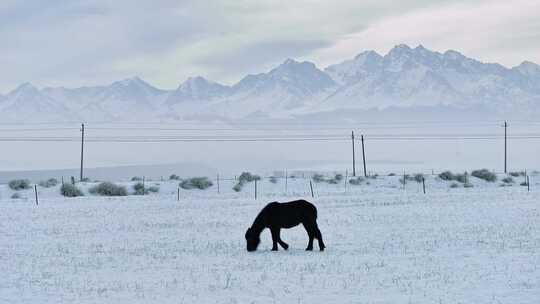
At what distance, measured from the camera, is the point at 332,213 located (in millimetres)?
35062

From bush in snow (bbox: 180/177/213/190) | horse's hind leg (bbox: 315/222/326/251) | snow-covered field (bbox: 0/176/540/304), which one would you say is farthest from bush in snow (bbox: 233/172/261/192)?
horse's hind leg (bbox: 315/222/326/251)

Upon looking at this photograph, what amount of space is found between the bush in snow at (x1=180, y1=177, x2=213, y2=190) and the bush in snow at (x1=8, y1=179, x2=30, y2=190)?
1236cm

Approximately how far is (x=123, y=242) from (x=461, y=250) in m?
10.2

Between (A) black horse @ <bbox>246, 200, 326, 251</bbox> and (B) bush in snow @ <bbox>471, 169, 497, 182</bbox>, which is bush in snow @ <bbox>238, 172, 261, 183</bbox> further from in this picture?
(A) black horse @ <bbox>246, 200, 326, 251</bbox>

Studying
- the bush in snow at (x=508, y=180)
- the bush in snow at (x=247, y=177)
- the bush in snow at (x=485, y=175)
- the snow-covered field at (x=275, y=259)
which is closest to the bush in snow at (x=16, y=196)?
the bush in snow at (x=247, y=177)

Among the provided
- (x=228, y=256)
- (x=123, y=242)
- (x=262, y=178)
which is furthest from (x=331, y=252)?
(x=262, y=178)

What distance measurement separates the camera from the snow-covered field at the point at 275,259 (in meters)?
14.7

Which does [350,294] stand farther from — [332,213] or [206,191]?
[206,191]

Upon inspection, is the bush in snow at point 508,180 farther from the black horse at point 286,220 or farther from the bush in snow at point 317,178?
the black horse at point 286,220

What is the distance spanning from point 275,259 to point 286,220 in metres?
1.59

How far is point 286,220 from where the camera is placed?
20.6m

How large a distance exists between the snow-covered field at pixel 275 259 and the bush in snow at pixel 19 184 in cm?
2864

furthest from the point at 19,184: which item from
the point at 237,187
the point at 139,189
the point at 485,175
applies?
the point at 485,175

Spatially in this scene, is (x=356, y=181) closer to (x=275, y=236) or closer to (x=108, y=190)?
Result: (x=108, y=190)
